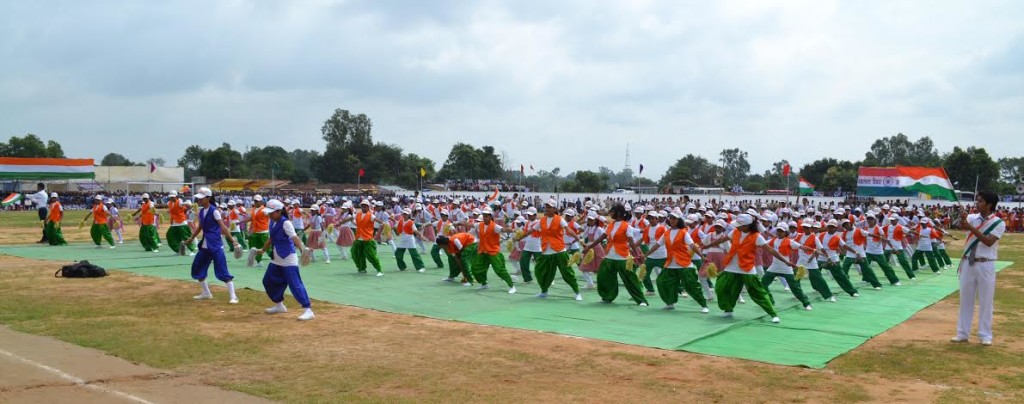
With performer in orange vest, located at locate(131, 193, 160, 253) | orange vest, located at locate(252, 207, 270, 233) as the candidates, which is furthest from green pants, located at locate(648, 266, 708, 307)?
performer in orange vest, located at locate(131, 193, 160, 253)

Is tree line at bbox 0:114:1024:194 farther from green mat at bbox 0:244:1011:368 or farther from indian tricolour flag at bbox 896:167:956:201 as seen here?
green mat at bbox 0:244:1011:368

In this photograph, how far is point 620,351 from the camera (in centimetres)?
904

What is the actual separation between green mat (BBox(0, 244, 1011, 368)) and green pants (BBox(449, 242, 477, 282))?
12.6 inches

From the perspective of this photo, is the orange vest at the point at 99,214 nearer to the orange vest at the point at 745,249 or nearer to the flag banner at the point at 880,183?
the orange vest at the point at 745,249

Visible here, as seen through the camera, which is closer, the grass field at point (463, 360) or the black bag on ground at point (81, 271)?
the grass field at point (463, 360)

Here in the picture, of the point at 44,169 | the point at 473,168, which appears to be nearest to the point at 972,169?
the point at 473,168

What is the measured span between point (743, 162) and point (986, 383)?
319 ft

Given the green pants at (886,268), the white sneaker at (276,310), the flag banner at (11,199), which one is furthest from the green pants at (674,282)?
the flag banner at (11,199)

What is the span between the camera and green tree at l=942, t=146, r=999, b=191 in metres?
52.2

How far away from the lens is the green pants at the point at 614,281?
41.7 ft

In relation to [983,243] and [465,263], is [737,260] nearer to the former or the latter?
[983,243]

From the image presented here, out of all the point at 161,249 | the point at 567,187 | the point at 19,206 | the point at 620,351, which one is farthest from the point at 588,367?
the point at 567,187

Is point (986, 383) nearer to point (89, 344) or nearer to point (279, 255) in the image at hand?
point (279, 255)

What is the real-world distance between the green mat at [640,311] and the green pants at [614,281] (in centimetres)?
23
